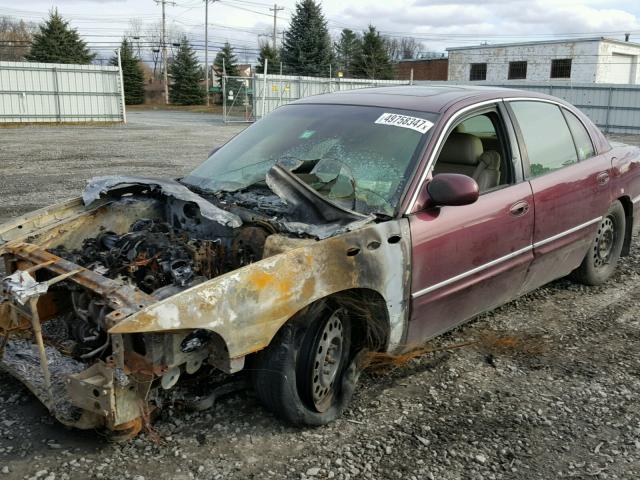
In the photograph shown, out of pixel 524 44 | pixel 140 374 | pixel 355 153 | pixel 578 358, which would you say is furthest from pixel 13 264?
pixel 524 44

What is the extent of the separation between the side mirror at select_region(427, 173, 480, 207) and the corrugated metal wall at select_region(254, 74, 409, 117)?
23962 mm

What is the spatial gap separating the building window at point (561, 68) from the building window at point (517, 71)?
1973 mm

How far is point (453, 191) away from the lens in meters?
3.34

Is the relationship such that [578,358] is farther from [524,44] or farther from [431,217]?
[524,44]

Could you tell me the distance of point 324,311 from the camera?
3125 millimetres

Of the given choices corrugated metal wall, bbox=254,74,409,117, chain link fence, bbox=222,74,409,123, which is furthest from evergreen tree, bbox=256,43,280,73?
corrugated metal wall, bbox=254,74,409,117

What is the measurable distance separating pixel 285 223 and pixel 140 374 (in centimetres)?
106

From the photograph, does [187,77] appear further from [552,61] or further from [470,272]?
[470,272]

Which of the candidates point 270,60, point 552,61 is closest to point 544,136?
point 552,61

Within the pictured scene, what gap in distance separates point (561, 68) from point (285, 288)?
132ft

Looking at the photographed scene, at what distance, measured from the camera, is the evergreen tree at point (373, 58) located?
4581 cm

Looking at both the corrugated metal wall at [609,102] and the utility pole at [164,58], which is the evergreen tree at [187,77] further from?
the corrugated metal wall at [609,102]

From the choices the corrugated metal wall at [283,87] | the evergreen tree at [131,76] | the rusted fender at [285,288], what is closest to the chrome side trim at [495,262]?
the rusted fender at [285,288]

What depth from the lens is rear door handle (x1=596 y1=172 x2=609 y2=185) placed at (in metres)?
4.84
